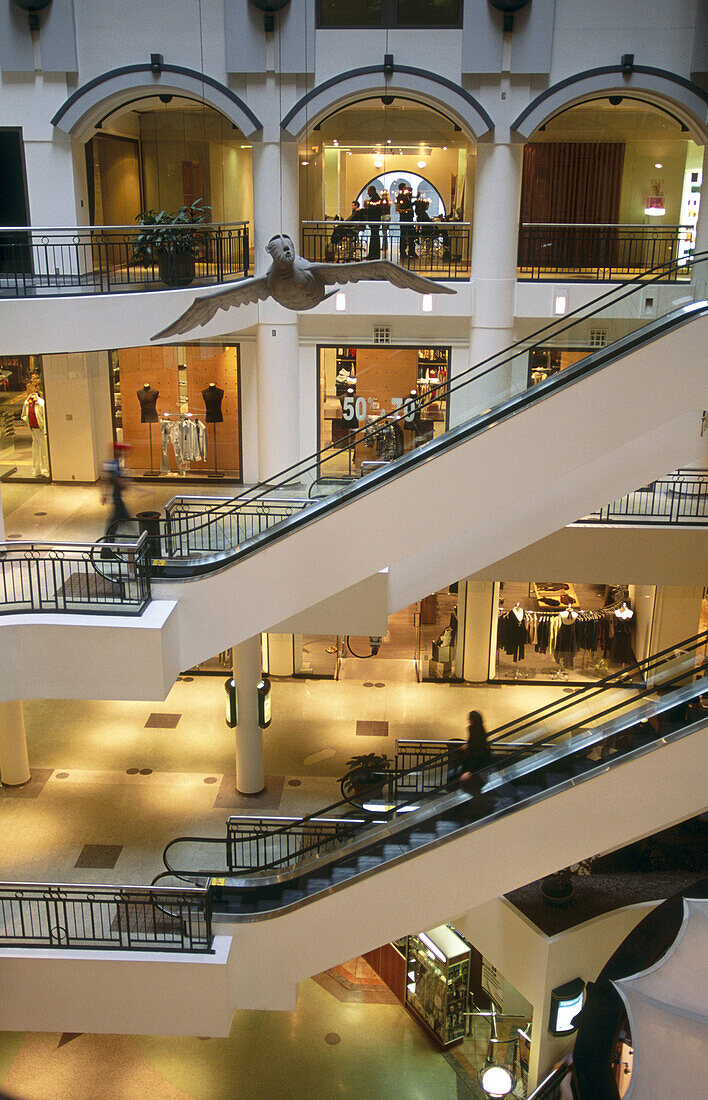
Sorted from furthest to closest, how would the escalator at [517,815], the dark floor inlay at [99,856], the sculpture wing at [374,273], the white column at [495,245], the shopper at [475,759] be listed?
the white column at [495,245] < the dark floor inlay at [99,856] < the shopper at [475,759] < the sculpture wing at [374,273] < the escalator at [517,815]

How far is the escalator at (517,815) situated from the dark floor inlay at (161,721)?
16.4 ft

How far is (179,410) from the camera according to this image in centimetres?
1688

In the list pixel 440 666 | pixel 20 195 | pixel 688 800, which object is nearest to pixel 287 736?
pixel 440 666

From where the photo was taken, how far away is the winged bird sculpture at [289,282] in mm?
9164

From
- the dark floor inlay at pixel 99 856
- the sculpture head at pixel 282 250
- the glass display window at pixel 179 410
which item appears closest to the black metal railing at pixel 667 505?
the sculpture head at pixel 282 250

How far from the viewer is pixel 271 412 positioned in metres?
15.2

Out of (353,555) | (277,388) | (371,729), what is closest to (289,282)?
(353,555)

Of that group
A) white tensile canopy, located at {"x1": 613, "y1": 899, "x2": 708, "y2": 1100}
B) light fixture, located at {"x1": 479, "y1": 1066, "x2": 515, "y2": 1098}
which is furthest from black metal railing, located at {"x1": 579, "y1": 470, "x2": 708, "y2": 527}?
light fixture, located at {"x1": 479, "y1": 1066, "x2": 515, "y2": 1098}

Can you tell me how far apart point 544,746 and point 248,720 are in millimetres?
4961

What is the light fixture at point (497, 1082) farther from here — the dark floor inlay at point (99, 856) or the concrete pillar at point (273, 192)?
the concrete pillar at point (273, 192)

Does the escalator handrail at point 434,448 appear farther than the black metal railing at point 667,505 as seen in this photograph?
No

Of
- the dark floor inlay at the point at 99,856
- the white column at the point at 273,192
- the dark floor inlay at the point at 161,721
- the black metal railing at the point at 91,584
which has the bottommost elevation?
the dark floor inlay at the point at 161,721

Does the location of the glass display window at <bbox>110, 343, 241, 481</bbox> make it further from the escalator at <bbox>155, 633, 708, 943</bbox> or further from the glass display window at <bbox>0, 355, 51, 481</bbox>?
the escalator at <bbox>155, 633, 708, 943</bbox>

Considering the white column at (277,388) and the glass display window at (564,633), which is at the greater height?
the white column at (277,388)
